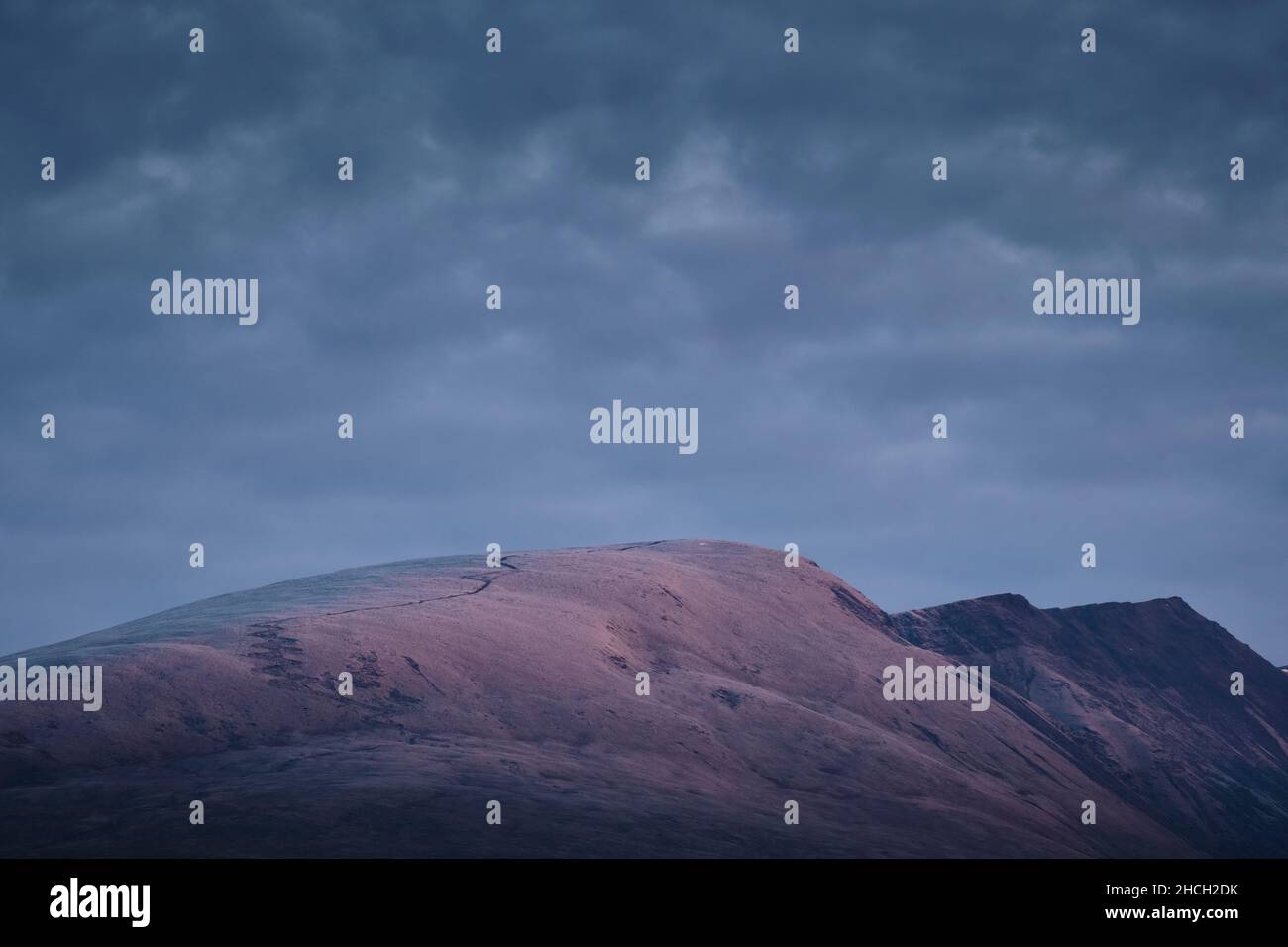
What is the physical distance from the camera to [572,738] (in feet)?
114

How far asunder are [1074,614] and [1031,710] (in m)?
19.5

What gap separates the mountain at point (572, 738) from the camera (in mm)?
26359

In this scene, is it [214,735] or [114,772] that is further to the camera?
[214,735]

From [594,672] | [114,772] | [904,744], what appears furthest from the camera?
[904,744]

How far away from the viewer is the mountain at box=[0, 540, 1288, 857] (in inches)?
1038

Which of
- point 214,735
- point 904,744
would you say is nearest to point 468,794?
point 214,735

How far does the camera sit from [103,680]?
31.7 metres

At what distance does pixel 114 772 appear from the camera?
27844 millimetres
